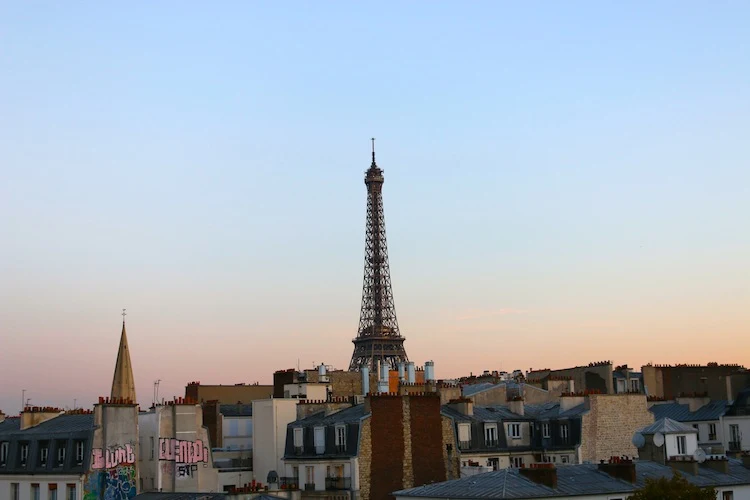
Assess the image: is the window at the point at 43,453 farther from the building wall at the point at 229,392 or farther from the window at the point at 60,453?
the building wall at the point at 229,392

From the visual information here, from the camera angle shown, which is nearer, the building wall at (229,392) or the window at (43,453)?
the window at (43,453)

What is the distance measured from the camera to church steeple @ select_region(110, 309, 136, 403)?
260 ft

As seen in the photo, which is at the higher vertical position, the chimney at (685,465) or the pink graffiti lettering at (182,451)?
the pink graffiti lettering at (182,451)

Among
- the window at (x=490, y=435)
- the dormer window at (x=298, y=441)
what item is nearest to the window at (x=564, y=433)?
the window at (x=490, y=435)

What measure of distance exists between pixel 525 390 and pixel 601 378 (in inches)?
408

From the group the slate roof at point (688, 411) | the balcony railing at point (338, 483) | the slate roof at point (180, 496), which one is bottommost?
the slate roof at point (180, 496)

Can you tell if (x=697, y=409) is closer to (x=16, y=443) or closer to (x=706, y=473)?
(x=706, y=473)

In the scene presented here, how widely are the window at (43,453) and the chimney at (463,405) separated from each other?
18135 mm

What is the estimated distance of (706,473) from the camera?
46.6m

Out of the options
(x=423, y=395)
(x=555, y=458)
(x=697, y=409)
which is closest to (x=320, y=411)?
(x=423, y=395)

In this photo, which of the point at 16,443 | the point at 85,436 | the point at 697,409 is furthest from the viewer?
the point at 697,409

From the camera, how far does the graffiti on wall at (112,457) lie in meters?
50.5

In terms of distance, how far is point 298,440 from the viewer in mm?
A: 56625

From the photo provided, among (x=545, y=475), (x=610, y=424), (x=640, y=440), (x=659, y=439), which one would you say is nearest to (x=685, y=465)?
(x=659, y=439)
